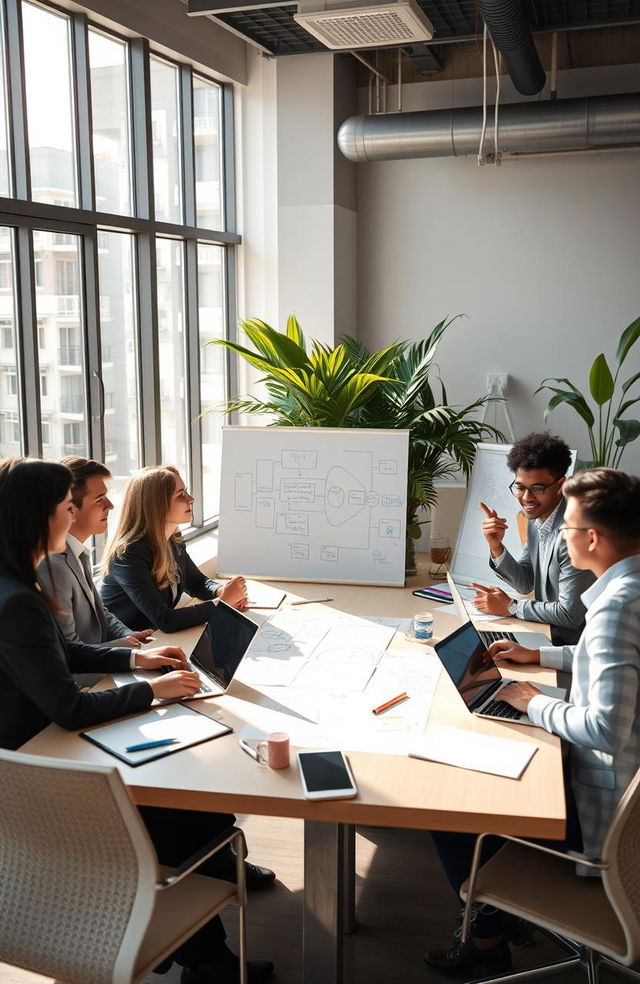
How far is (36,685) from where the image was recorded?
2.31 metres

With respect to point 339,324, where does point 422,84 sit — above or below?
above

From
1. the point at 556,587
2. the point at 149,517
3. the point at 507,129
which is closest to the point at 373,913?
the point at 556,587

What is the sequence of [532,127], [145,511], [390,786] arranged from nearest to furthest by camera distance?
[390,786] → [145,511] → [532,127]

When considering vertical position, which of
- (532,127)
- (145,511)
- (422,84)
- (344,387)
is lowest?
(145,511)

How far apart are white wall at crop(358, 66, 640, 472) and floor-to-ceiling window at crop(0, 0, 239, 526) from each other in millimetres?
1162

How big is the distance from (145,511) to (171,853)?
1.30 metres

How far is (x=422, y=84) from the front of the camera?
625 cm

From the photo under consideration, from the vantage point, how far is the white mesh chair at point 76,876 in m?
1.80

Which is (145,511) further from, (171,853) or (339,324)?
(339,324)

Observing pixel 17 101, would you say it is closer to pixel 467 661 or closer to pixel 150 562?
pixel 150 562

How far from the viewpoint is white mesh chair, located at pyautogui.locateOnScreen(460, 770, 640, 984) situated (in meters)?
2.01

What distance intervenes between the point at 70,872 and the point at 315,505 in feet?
7.72

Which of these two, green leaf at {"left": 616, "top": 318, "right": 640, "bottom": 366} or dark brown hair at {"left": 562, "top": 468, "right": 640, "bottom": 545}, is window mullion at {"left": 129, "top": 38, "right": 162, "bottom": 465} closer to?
green leaf at {"left": 616, "top": 318, "right": 640, "bottom": 366}

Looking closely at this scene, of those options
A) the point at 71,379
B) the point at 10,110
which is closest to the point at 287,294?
the point at 71,379
